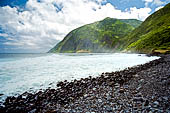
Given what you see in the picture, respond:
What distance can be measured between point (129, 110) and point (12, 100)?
9.58m

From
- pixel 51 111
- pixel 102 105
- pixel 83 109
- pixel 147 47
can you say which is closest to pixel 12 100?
pixel 51 111

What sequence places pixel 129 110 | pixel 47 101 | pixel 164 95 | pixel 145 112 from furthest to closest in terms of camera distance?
pixel 47 101 < pixel 164 95 < pixel 129 110 < pixel 145 112

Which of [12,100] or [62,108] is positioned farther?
[12,100]

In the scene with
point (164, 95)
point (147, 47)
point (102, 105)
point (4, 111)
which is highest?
point (147, 47)

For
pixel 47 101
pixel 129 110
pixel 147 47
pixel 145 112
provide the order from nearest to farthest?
pixel 145 112 < pixel 129 110 < pixel 47 101 < pixel 147 47

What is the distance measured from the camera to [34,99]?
9.04 m

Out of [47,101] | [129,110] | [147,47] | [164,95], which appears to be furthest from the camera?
[147,47]

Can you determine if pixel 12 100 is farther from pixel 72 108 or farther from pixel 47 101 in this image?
pixel 72 108

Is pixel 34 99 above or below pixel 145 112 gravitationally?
below

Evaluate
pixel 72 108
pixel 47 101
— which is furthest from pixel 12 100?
pixel 72 108

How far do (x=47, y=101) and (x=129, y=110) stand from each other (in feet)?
20.7

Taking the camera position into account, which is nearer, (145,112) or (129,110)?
(145,112)

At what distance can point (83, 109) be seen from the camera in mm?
6711

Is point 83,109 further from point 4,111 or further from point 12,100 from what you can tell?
point 12,100
